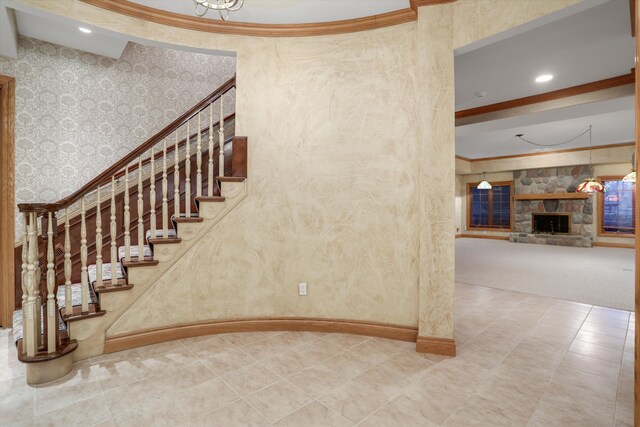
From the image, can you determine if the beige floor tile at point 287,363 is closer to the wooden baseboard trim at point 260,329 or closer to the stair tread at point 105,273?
the wooden baseboard trim at point 260,329

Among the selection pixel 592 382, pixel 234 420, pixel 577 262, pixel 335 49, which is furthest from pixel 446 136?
pixel 577 262

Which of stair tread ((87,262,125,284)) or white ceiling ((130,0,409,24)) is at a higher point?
white ceiling ((130,0,409,24))

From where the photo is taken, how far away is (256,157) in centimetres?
282

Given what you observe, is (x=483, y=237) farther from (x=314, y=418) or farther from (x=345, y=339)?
(x=314, y=418)

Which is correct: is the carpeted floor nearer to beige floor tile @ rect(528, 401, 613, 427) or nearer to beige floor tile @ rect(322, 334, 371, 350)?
beige floor tile @ rect(528, 401, 613, 427)

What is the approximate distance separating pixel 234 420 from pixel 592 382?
2.38m

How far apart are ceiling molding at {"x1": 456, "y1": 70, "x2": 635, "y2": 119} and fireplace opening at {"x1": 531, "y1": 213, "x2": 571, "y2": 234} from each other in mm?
7129

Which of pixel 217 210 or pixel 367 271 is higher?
pixel 217 210

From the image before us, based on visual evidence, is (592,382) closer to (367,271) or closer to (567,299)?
(367,271)

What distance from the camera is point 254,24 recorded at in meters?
2.80

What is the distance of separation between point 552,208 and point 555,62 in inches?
329

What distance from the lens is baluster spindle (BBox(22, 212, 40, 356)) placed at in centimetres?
200

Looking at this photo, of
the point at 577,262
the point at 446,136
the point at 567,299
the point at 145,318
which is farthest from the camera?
the point at 577,262

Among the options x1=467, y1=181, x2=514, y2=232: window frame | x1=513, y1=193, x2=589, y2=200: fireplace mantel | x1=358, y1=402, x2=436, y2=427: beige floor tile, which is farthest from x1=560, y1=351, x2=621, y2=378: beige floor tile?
x1=467, y1=181, x2=514, y2=232: window frame
